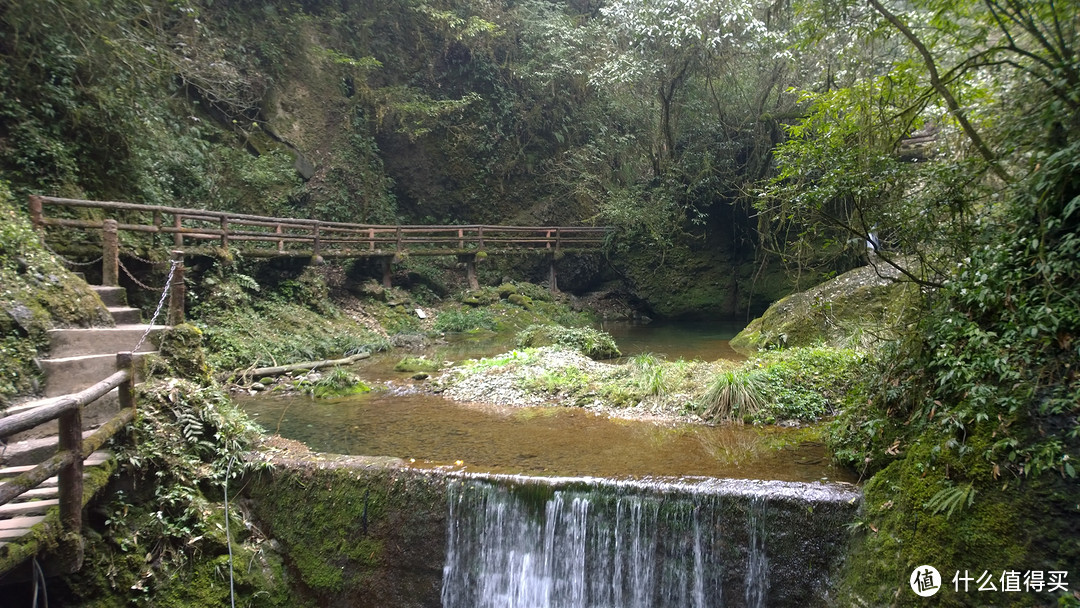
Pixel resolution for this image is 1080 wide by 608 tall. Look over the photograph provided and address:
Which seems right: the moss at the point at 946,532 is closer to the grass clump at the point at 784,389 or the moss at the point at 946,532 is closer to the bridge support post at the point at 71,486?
the grass clump at the point at 784,389

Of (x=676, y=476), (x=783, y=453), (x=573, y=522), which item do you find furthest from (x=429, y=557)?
(x=783, y=453)

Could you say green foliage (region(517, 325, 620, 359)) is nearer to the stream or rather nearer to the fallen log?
the fallen log

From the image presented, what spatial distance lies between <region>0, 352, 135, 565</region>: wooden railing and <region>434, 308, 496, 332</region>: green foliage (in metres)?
11.1

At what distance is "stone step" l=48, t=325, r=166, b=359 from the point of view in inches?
239

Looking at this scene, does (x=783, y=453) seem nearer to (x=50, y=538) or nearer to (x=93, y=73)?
(x=50, y=538)

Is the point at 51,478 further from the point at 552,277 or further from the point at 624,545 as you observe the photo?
the point at 552,277

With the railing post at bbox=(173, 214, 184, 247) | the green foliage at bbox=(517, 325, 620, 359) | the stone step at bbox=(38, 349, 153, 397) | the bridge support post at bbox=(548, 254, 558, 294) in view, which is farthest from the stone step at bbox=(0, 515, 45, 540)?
the bridge support post at bbox=(548, 254, 558, 294)

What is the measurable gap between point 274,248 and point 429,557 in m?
11.2

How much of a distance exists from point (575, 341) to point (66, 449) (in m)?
9.08

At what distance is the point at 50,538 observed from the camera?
13.6ft

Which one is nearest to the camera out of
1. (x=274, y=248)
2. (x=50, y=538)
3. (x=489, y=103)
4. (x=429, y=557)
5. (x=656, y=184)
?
(x=50, y=538)

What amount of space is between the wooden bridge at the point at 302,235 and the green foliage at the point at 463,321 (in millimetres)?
2081

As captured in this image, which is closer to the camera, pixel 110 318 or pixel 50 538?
pixel 50 538

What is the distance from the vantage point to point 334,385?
31.6 ft
